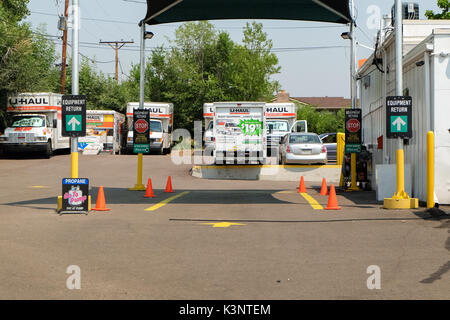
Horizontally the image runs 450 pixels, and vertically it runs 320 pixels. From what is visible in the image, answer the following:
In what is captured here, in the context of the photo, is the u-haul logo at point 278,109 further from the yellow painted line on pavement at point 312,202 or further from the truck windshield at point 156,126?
the yellow painted line on pavement at point 312,202

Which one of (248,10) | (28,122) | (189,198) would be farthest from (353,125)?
(28,122)

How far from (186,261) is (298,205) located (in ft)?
22.8

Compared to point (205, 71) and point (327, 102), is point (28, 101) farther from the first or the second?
point (327, 102)

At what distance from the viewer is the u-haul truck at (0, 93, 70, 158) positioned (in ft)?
104

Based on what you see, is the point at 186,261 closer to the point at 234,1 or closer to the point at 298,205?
the point at 298,205

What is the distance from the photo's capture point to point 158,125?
39.4 meters

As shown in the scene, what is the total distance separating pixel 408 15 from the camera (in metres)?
18.5

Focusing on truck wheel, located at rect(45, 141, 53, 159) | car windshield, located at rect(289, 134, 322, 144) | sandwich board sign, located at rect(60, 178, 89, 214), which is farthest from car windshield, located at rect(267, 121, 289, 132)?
sandwich board sign, located at rect(60, 178, 89, 214)

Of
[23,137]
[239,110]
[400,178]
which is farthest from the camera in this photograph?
[23,137]

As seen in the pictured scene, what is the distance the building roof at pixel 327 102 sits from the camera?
108 metres

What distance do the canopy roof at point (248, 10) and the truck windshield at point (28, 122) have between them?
53.9ft

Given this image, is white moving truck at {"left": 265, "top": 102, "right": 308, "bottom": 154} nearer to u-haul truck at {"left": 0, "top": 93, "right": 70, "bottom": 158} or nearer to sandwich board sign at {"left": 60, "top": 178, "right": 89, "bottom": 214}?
u-haul truck at {"left": 0, "top": 93, "right": 70, "bottom": 158}

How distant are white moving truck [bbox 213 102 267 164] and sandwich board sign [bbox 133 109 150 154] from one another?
6.33 metres

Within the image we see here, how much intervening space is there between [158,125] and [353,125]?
22957 millimetres
